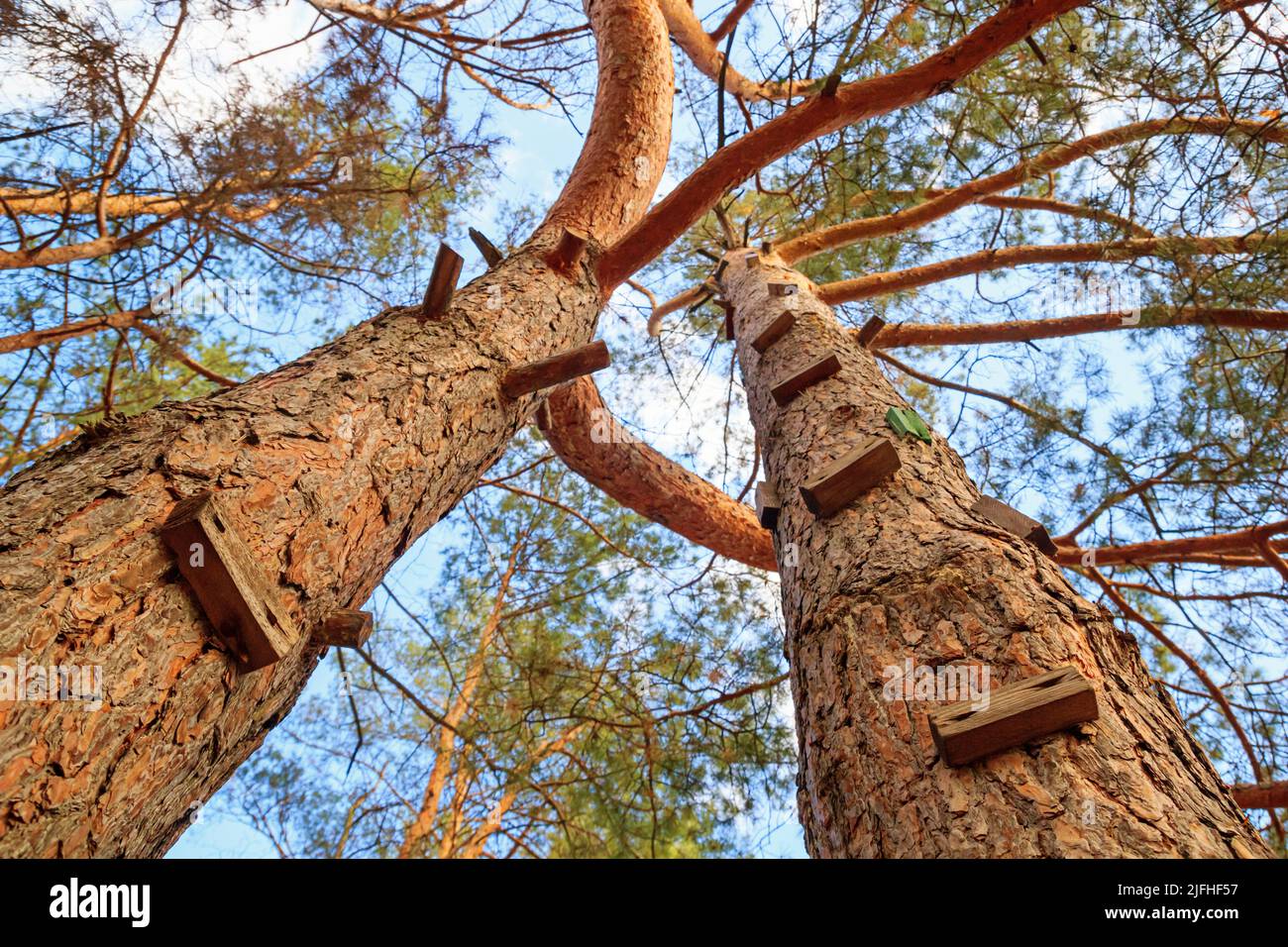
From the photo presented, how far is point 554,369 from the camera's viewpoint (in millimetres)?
2398

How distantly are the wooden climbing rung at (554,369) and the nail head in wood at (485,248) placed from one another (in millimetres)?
909

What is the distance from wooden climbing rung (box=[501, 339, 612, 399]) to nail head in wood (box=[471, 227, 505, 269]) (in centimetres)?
91

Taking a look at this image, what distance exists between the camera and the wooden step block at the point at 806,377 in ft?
8.78

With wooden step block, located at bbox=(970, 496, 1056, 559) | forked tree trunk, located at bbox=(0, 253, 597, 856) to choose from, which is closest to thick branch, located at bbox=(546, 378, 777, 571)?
forked tree trunk, located at bbox=(0, 253, 597, 856)

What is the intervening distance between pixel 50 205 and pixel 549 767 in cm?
390

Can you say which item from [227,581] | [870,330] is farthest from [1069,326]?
[227,581]

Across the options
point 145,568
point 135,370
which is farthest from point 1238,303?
point 135,370

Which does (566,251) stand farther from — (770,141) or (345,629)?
(345,629)

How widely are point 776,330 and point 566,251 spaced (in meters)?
0.87

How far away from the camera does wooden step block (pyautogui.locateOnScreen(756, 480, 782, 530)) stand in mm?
2321

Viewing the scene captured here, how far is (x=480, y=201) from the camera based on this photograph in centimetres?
559

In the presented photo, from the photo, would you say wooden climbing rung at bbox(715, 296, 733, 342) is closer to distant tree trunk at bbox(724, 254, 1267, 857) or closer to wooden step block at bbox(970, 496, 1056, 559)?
distant tree trunk at bbox(724, 254, 1267, 857)

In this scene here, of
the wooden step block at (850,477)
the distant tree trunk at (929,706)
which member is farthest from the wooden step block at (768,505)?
the wooden step block at (850,477)

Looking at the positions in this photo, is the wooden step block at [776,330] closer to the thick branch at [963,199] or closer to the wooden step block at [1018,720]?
the thick branch at [963,199]
